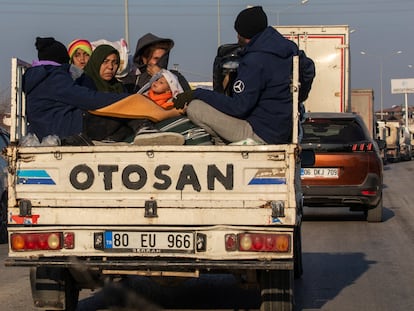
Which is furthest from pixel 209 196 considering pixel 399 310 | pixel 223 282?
pixel 223 282

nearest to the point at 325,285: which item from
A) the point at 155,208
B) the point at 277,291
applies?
the point at 277,291

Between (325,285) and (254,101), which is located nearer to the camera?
(254,101)

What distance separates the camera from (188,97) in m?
7.25

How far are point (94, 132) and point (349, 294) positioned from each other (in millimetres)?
3164

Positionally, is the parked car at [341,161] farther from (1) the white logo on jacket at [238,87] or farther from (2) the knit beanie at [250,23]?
(1) the white logo on jacket at [238,87]

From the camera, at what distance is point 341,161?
630 inches

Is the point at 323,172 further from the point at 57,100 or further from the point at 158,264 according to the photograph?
the point at 158,264

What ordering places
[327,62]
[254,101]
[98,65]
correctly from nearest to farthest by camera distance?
[254,101] → [98,65] → [327,62]

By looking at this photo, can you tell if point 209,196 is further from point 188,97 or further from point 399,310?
point 399,310

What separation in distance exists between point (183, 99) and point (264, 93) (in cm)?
61

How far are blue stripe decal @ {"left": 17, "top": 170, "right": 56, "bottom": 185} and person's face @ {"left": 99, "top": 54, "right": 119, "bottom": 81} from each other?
5.30 feet

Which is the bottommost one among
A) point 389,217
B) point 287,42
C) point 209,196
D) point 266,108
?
point 389,217

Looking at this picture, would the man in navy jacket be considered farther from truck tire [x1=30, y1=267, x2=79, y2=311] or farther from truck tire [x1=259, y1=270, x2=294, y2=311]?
truck tire [x1=259, y1=270, x2=294, y2=311]

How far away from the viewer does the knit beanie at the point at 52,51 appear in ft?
27.1
